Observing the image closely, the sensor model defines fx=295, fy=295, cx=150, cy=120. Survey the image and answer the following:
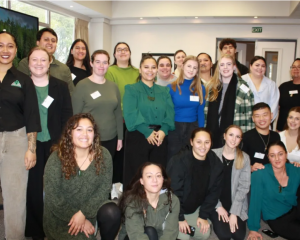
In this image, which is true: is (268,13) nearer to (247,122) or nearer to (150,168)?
(247,122)

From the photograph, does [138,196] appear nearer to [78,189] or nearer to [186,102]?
[78,189]

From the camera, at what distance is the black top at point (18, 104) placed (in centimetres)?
211

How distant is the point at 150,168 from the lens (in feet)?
7.20

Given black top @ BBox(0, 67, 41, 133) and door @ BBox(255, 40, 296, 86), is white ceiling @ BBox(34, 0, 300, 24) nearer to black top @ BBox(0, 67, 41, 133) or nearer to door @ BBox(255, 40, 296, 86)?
door @ BBox(255, 40, 296, 86)

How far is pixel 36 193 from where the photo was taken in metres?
2.35

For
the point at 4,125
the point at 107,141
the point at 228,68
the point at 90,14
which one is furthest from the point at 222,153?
the point at 90,14

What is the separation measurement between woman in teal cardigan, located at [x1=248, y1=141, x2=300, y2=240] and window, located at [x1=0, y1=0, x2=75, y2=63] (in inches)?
217

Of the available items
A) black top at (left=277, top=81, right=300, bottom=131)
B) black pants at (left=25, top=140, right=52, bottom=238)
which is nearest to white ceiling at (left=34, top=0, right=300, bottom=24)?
black top at (left=277, top=81, right=300, bottom=131)

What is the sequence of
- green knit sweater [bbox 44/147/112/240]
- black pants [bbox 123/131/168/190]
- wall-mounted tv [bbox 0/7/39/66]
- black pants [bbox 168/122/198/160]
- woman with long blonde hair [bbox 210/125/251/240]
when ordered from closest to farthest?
green knit sweater [bbox 44/147/112/240] → woman with long blonde hair [bbox 210/125/251/240] → black pants [bbox 123/131/168/190] → black pants [bbox 168/122/198/160] → wall-mounted tv [bbox 0/7/39/66]

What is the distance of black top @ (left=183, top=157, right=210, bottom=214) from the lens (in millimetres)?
2555

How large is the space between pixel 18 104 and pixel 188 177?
1.49 m

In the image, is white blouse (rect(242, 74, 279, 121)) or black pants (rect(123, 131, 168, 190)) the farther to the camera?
white blouse (rect(242, 74, 279, 121))

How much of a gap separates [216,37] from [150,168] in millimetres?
6169

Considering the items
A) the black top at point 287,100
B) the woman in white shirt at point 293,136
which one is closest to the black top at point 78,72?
the woman in white shirt at point 293,136
